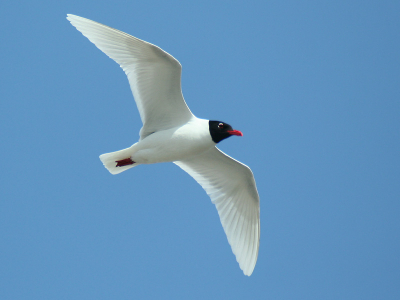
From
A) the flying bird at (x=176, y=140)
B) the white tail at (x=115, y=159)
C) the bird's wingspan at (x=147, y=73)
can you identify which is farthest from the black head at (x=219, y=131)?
the white tail at (x=115, y=159)

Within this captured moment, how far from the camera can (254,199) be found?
30.2 ft

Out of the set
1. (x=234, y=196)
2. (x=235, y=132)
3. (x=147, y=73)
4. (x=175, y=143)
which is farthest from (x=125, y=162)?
(x=234, y=196)

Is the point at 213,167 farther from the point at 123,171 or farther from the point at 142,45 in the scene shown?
the point at 142,45

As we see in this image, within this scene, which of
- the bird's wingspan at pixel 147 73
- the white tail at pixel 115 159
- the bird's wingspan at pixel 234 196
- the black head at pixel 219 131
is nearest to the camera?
the bird's wingspan at pixel 147 73

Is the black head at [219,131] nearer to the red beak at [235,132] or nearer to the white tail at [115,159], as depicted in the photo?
the red beak at [235,132]

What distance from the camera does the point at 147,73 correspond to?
8.09 m

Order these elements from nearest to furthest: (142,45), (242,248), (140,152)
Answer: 1. (142,45)
2. (140,152)
3. (242,248)

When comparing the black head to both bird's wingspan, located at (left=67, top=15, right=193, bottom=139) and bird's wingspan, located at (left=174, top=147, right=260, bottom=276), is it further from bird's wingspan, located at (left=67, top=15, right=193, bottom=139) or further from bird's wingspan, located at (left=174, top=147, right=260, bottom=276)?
bird's wingspan, located at (left=174, top=147, right=260, bottom=276)

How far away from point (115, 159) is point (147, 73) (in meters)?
1.36

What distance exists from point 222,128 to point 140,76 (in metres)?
1.34

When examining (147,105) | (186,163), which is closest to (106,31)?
(147,105)

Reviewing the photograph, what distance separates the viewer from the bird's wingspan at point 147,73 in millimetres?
7840

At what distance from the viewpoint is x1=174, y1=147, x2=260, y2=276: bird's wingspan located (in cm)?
905

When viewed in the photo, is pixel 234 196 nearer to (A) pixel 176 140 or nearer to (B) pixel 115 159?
(A) pixel 176 140
